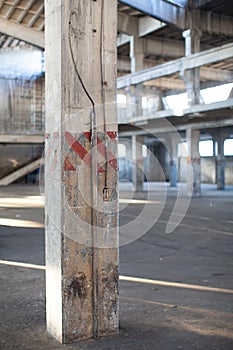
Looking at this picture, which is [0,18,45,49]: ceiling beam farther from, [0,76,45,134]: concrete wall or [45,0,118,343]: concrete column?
[45,0,118,343]: concrete column

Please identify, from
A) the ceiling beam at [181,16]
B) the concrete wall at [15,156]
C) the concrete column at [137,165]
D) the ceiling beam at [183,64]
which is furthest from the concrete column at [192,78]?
the concrete wall at [15,156]

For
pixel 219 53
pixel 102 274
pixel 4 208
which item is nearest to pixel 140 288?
pixel 102 274

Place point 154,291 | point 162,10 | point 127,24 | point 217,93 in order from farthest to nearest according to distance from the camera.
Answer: point 217,93 → point 127,24 → point 162,10 → point 154,291

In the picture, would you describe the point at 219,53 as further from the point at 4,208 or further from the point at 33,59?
the point at 33,59

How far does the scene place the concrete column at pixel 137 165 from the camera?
26.3 m

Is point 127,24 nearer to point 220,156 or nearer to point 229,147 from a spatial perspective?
point 220,156

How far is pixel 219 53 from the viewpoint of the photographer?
17.6m

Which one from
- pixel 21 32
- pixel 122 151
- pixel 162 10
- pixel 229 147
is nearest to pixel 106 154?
pixel 162 10

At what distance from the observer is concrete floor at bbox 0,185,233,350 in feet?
13.7

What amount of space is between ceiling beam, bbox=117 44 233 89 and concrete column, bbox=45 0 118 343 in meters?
14.1

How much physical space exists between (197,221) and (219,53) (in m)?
7.89

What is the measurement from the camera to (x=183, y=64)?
64.1ft

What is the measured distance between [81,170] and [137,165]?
71.8 feet

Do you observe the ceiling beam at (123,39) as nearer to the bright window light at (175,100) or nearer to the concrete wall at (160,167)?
the bright window light at (175,100)
